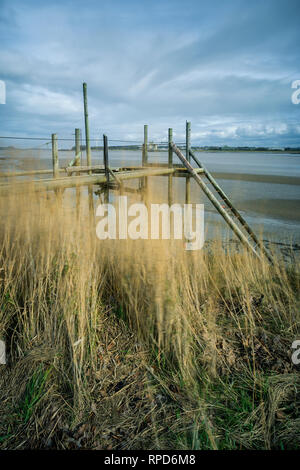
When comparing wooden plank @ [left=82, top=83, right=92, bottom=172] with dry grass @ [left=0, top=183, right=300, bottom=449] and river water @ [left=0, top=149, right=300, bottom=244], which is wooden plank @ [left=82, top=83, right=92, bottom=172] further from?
dry grass @ [left=0, top=183, right=300, bottom=449]

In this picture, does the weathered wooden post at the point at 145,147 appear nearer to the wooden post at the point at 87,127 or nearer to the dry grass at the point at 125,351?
Answer: the wooden post at the point at 87,127

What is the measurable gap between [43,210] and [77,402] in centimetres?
187

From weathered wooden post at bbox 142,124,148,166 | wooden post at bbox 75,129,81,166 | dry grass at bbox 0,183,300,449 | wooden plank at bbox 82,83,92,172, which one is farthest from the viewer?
wooden post at bbox 75,129,81,166

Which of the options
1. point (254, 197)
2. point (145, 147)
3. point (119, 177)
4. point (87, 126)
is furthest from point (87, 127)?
point (254, 197)

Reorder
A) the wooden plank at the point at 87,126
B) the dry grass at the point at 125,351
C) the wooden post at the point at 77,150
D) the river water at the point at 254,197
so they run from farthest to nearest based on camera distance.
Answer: the wooden post at the point at 77,150, the wooden plank at the point at 87,126, the river water at the point at 254,197, the dry grass at the point at 125,351

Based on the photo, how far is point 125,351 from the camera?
2.66m

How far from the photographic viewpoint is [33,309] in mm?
2645

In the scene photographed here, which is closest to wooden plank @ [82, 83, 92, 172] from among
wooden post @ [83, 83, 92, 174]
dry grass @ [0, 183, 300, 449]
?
wooden post @ [83, 83, 92, 174]

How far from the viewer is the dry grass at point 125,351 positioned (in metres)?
2.05

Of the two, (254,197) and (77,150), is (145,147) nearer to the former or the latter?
(77,150)

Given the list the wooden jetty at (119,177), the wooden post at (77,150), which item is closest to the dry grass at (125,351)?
the wooden jetty at (119,177)

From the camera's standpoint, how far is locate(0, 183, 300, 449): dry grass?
205cm
